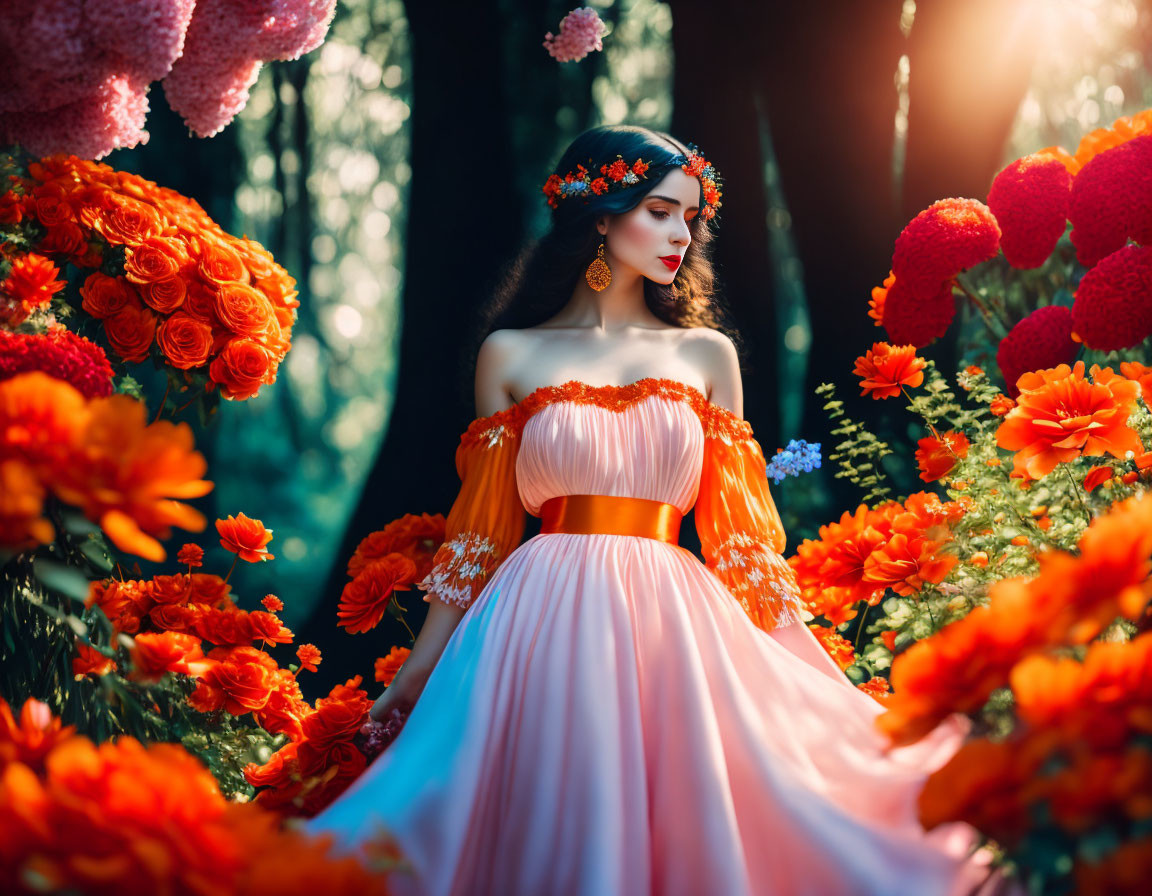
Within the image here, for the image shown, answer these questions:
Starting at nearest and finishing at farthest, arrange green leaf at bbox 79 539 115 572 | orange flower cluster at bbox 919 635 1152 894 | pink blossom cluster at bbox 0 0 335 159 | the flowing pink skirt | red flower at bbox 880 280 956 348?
orange flower cluster at bbox 919 635 1152 894 < green leaf at bbox 79 539 115 572 < the flowing pink skirt < pink blossom cluster at bbox 0 0 335 159 < red flower at bbox 880 280 956 348

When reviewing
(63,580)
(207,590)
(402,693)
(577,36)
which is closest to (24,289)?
(63,580)

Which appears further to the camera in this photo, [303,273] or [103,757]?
[303,273]

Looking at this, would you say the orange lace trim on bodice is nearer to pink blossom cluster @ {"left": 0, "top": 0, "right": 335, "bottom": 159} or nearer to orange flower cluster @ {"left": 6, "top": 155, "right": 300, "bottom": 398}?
orange flower cluster @ {"left": 6, "top": 155, "right": 300, "bottom": 398}

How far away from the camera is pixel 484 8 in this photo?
239 centimetres

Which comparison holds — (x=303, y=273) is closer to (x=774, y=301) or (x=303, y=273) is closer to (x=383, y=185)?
(x=383, y=185)

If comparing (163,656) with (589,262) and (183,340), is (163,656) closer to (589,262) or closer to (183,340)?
(183,340)

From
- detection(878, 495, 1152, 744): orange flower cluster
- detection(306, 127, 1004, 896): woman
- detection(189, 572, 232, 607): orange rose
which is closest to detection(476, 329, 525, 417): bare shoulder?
detection(306, 127, 1004, 896): woman

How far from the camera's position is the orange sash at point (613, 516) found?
A: 1.66 metres

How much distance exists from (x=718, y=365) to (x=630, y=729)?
828mm

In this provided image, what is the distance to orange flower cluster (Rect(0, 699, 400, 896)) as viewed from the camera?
0.61m

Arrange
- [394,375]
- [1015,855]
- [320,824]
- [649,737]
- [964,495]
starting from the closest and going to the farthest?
[1015,855]
[320,824]
[649,737]
[964,495]
[394,375]

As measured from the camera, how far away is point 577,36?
235cm

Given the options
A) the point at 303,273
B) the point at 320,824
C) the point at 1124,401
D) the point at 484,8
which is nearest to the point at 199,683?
the point at 320,824

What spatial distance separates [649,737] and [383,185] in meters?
1.59
